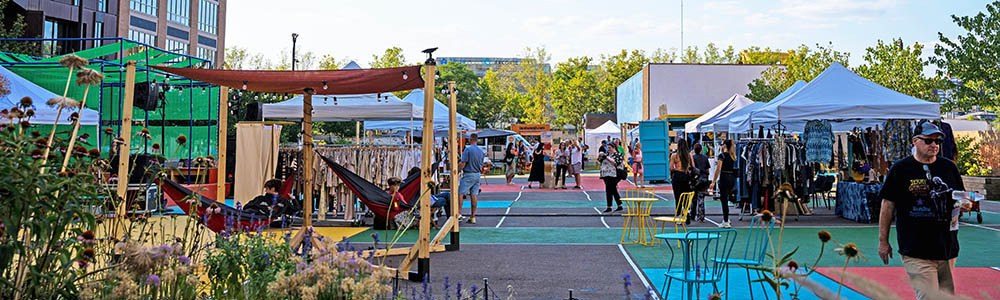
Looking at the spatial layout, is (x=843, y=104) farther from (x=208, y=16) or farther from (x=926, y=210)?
(x=208, y=16)

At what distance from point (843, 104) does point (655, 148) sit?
1368cm

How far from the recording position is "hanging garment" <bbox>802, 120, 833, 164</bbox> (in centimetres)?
1428

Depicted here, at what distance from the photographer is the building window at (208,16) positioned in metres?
63.6

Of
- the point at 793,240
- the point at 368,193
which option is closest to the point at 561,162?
the point at 793,240

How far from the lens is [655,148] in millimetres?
27156

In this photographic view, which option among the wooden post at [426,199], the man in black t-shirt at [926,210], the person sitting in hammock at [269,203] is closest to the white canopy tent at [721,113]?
the person sitting in hammock at [269,203]

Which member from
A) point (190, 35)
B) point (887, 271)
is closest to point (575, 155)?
point (887, 271)

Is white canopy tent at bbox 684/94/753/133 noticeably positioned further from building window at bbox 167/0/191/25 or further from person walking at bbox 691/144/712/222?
building window at bbox 167/0/191/25

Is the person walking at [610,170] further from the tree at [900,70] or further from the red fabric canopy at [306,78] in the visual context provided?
the tree at [900,70]

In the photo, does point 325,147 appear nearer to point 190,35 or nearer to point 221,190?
point 221,190

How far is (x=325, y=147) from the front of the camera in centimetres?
1338

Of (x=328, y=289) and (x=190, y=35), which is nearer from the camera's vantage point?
(x=328, y=289)

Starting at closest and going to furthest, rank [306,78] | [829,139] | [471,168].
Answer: [306,78] → [471,168] → [829,139]

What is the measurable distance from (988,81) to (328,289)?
74.9ft
